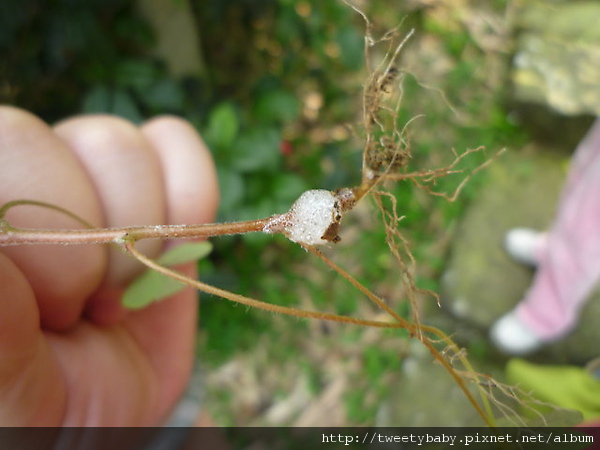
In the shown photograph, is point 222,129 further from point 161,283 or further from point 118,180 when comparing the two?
point 161,283

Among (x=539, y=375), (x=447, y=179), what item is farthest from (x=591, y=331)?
(x=539, y=375)

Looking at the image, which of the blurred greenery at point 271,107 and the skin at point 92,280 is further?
the blurred greenery at point 271,107

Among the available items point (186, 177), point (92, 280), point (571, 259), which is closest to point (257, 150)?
point (186, 177)

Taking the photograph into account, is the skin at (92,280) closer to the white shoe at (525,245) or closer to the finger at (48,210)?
the finger at (48,210)

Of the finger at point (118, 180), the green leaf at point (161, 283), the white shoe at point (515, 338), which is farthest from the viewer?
the white shoe at point (515, 338)

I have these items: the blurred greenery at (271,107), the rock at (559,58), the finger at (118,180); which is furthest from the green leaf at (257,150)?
the rock at (559,58)

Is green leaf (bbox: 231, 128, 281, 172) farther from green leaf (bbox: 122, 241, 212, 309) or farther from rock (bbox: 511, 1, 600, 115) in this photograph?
rock (bbox: 511, 1, 600, 115)
